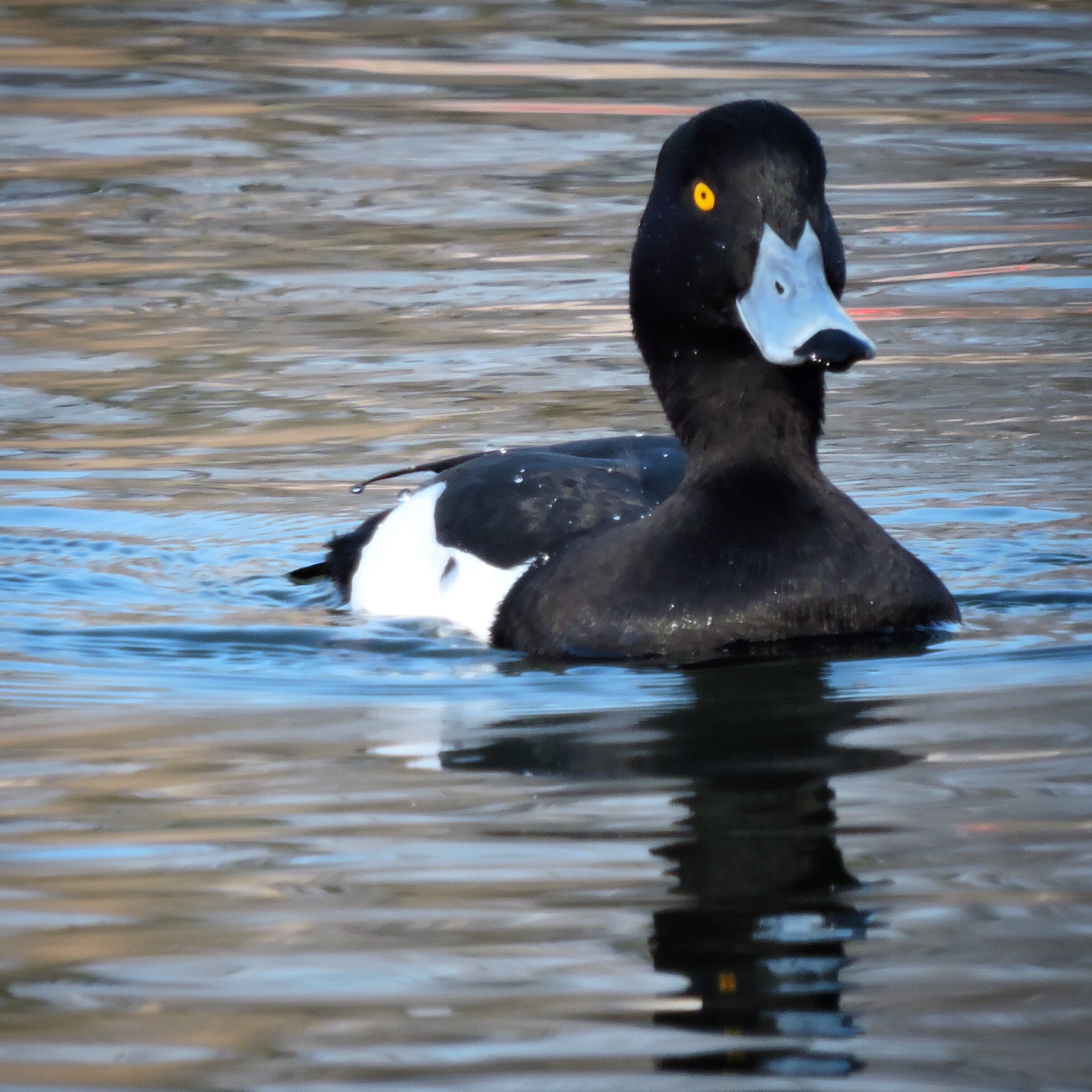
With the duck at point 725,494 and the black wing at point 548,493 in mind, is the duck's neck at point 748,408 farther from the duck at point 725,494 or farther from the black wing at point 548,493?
the black wing at point 548,493

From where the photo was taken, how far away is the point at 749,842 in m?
3.48

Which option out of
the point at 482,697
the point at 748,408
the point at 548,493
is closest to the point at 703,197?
the point at 748,408

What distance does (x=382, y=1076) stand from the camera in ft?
8.77

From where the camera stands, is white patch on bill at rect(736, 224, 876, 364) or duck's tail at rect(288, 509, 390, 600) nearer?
white patch on bill at rect(736, 224, 876, 364)

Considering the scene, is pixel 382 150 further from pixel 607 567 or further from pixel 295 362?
pixel 607 567

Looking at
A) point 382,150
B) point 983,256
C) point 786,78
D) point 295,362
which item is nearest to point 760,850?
point 295,362

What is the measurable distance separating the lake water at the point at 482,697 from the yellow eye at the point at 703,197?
40.2 inches

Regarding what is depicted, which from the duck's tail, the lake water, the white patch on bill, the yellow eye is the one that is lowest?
the duck's tail

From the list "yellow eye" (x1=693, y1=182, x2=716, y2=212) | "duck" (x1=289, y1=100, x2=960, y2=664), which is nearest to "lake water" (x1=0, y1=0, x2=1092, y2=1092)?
"duck" (x1=289, y1=100, x2=960, y2=664)

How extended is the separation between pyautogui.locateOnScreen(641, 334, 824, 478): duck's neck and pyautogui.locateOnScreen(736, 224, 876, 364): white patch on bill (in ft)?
0.66

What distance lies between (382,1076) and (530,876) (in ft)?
2.37

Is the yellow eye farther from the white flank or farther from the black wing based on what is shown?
the white flank

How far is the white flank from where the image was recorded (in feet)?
17.3

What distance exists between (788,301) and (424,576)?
139cm
